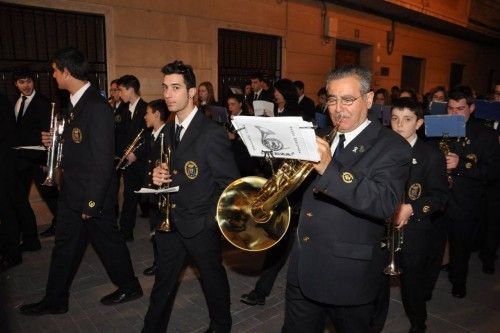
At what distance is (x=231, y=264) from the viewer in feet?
18.2

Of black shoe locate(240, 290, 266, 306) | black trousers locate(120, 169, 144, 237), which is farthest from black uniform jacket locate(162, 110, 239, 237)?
black trousers locate(120, 169, 144, 237)

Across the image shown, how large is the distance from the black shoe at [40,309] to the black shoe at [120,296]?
1.44 feet

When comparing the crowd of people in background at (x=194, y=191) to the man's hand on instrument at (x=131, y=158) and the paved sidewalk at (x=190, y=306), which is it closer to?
the man's hand on instrument at (x=131, y=158)

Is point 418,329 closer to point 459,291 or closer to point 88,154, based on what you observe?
point 459,291

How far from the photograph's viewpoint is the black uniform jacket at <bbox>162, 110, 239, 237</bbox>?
3260 mm

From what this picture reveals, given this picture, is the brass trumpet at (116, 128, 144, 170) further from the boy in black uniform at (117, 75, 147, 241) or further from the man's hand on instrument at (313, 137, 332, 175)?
the man's hand on instrument at (313, 137, 332, 175)

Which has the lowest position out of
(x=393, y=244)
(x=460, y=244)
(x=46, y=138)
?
(x=460, y=244)

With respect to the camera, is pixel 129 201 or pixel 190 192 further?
pixel 129 201

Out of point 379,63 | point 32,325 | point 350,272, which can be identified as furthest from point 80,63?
point 379,63

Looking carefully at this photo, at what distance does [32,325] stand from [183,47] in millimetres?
6978

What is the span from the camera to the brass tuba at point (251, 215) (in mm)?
2727

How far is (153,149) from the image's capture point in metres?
3.72

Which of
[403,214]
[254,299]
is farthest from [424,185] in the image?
[254,299]

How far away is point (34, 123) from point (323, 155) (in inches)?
216
